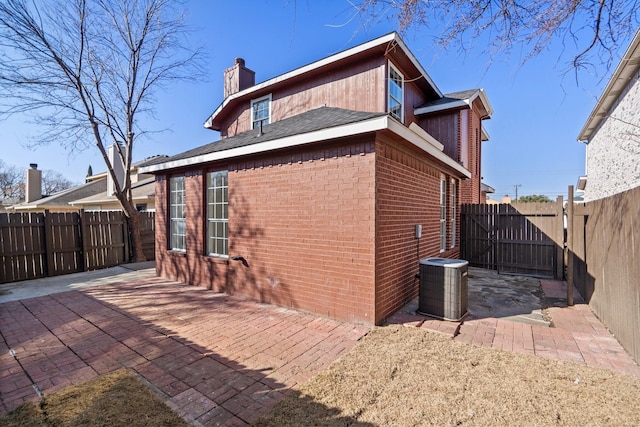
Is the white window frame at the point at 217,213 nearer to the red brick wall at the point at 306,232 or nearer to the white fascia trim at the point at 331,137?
the red brick wall at the point at 306,232

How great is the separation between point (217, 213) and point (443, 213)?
6.23m

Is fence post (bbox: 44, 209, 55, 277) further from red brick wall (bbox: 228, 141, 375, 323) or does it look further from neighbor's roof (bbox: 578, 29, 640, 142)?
neighbor's roof (bbox: 578, 29, 640, 142)

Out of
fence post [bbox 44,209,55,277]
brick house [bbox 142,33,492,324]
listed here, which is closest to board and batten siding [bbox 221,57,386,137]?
brick house [bbox 142,33,492,324]

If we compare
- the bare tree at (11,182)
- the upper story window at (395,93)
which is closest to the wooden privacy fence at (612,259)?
the upper story window at (395,93)

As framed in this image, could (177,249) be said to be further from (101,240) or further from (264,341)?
(264,341)

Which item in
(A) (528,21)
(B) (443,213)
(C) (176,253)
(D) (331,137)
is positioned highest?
→ (A) (528,21)

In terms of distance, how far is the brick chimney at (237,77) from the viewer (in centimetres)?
1162

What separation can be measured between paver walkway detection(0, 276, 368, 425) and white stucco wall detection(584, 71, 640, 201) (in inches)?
307

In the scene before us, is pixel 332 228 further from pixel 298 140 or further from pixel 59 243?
pixel 59 243

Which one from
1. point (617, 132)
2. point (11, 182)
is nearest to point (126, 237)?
point (617, 132)

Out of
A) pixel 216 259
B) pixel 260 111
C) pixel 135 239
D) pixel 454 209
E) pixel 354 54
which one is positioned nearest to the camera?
pixel 216 259

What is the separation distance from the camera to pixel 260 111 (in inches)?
408

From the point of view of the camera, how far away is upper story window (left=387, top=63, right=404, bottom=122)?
7.85 metres

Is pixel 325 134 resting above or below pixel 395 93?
below
